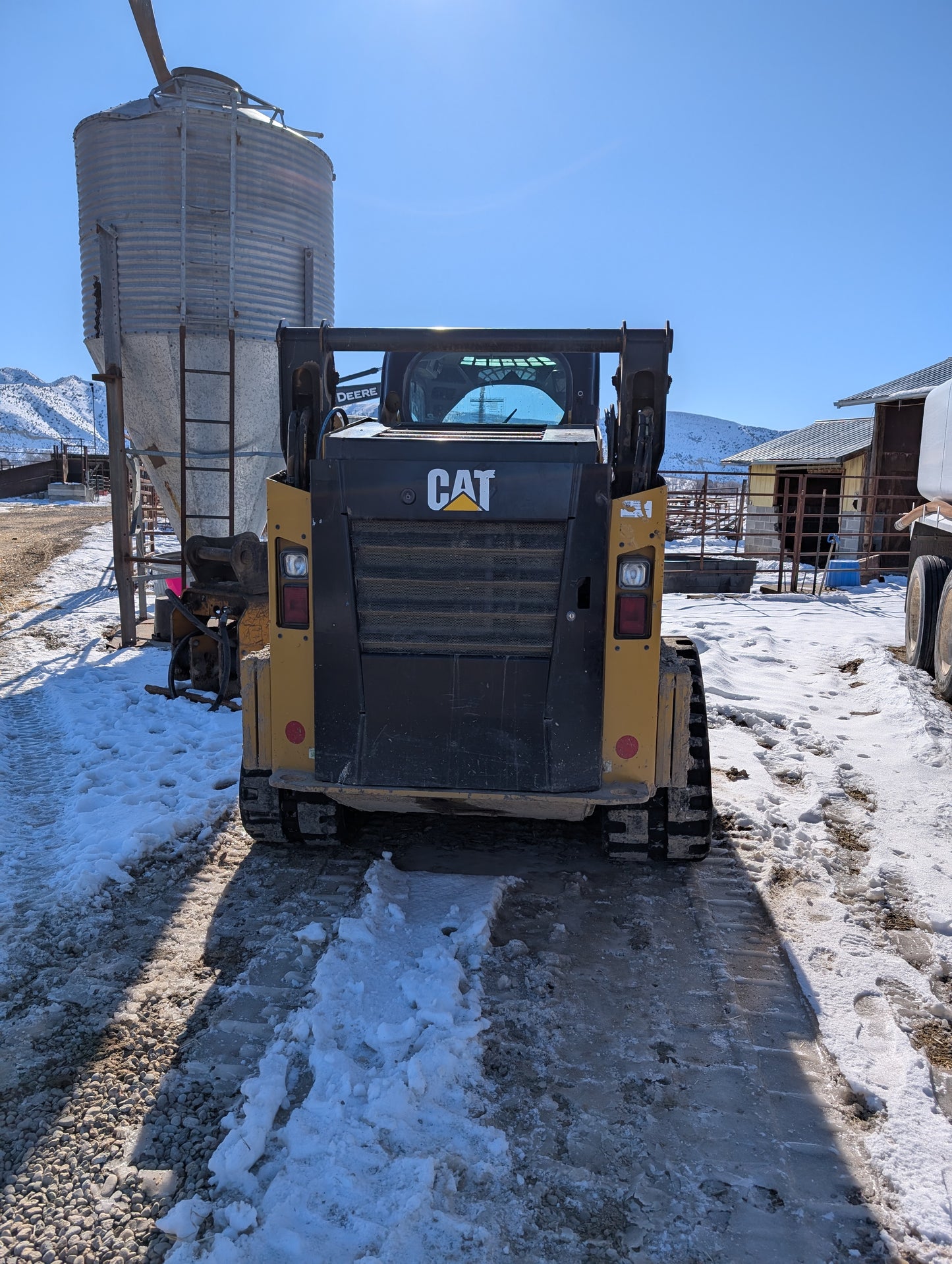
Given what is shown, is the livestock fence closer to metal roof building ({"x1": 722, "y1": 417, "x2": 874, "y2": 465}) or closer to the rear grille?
metal roof building ({"x1": 722, "y1": 417, "x2": 874, "y2": 465})

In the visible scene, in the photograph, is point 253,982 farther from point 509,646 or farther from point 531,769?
point 509,646

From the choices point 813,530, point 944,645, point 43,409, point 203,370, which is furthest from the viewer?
point 43,409

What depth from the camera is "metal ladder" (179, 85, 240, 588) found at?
8.23m

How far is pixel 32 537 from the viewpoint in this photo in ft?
68.4

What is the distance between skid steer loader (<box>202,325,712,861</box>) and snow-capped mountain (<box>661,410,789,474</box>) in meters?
150

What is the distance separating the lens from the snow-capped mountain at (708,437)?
533 feet

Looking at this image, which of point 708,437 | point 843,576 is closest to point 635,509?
point 843,576

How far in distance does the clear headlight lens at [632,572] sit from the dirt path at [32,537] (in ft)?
31.4

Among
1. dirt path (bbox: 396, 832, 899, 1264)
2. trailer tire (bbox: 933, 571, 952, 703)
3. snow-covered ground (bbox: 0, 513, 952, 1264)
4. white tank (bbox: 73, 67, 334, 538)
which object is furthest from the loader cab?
trailer tire (bbox: 933, 571, 952, 703)

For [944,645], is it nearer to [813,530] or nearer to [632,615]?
[632,615]

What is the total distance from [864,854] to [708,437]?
185 meters

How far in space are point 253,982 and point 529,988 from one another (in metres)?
0.97

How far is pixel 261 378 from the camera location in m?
8.79

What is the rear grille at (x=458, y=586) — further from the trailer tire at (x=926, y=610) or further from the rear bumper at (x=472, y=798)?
the trailer tire at (x=926, y=610)
